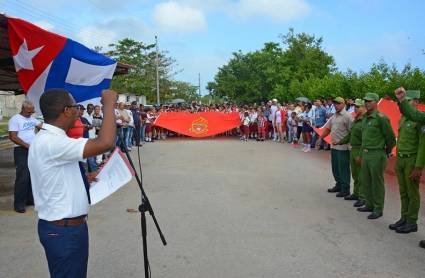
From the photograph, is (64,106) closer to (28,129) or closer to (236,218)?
(236,218)

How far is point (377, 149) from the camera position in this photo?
7000 millimetres

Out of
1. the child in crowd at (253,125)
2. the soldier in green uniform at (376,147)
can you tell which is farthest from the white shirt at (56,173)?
the child in crowd at (253,125)

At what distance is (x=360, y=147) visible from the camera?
25.6ft

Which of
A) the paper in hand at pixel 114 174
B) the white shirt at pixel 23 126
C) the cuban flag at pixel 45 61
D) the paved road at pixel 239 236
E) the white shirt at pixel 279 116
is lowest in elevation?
the paved road at pixel 239 236

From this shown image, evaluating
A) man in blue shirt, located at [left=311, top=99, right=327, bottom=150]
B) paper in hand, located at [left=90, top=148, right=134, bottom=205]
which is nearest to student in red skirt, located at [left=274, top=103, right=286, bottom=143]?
man in blue shirt, located at [left=311, top=99, right=327, bottom=150]

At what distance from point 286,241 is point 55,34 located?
4706mm

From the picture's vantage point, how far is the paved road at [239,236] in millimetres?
4746

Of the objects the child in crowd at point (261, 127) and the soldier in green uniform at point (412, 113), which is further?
the child in crowd at point (261, 127)

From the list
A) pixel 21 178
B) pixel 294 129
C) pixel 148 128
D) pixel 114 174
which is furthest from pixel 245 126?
pixel 114 174

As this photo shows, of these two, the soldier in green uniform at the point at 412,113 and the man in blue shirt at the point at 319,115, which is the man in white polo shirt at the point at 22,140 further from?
the man in blue shirt at the point at 319,115

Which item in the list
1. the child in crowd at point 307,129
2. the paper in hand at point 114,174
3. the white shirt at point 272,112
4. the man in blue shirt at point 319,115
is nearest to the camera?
the paper in hand at point 114,174

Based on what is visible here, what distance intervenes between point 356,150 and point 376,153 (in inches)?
36.0

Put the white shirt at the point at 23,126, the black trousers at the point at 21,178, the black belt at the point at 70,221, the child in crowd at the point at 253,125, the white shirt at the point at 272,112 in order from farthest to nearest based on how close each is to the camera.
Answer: the child in crowd at the point at 253,125
the white shirt at the point at 272,112
the black trousers at the point at 21,178
the white shirt at the point at 23,126
the black belt at the point at 70,221

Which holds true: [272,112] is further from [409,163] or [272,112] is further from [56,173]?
[56,173]
